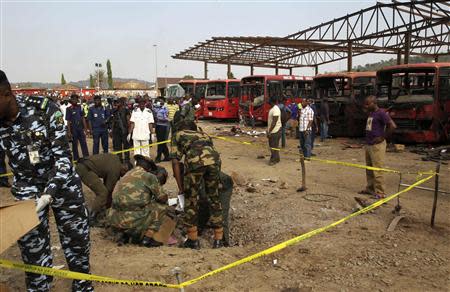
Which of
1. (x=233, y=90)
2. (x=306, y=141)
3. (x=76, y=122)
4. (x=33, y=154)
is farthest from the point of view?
(x=233, y=90)

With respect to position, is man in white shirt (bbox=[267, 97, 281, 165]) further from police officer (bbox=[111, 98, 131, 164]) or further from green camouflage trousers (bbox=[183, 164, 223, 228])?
green camouflage trousers (bbox=[183, 164, 223, 228])

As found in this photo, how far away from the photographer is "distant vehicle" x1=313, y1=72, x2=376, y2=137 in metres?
13.9

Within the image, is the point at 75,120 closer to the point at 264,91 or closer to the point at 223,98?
the point at 264,91

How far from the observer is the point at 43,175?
8.83 ft

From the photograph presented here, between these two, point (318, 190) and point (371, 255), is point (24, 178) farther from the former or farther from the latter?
point (318, 190)

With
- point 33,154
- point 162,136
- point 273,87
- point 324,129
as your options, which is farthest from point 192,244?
point 273,87

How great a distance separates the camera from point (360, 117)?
13539mm

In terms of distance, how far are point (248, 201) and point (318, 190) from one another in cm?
145

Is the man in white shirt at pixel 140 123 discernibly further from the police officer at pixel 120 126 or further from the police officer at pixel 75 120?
the police officer at pixel 75 120

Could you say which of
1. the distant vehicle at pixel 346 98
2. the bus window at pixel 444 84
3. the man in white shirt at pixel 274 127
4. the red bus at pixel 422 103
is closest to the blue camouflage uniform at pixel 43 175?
the man in white shirt at pixel 274 127

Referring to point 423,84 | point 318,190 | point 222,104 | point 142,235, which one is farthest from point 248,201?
point 222,104

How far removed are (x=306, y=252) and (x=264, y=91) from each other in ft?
45.7

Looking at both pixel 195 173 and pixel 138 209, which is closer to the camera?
pixel 195 173

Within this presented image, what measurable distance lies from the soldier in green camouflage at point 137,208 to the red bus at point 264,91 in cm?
1299
